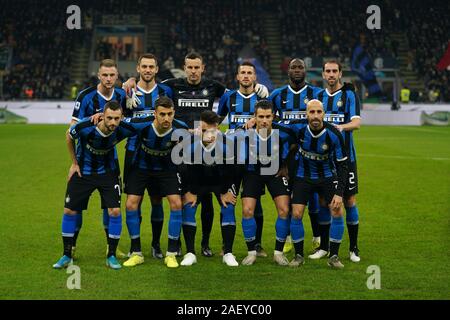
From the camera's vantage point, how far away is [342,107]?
7.78 m

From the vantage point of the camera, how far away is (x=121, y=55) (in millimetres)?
39188

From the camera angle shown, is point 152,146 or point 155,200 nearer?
point 152,146

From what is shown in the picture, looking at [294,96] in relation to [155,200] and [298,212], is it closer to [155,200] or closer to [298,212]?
[298,212]

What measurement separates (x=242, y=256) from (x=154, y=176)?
51.7 inches

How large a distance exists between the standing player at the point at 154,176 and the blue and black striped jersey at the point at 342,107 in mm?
1501

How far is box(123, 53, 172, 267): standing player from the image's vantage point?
7.71m

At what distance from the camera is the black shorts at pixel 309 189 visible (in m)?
7.41

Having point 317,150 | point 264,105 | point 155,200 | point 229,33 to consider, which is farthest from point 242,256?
point 229,33

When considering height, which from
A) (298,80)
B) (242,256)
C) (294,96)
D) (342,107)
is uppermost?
(298,80)

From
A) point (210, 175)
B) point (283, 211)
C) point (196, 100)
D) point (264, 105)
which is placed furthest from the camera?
point (196, 100)

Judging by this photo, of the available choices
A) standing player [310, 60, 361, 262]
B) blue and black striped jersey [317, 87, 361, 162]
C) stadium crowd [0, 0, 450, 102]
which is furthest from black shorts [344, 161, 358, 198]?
stadium crowd [0, 0, 450, 102]

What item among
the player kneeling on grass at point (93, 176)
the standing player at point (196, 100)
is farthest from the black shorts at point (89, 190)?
the standing player at point (196, 100)
